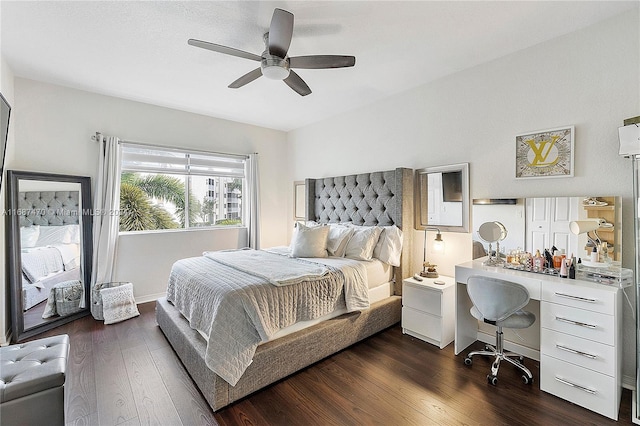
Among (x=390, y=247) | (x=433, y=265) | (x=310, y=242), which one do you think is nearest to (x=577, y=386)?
(x=433, y=265)

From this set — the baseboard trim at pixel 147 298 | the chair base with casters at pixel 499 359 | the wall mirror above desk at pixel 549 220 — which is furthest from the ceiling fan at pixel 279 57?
the baseboard trim at pixel 147 298

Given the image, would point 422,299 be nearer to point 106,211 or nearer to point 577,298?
point 577,298

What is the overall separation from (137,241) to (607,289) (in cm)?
492

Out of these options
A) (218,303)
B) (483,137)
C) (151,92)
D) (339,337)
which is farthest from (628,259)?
(151,92)

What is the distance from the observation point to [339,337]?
2580mm

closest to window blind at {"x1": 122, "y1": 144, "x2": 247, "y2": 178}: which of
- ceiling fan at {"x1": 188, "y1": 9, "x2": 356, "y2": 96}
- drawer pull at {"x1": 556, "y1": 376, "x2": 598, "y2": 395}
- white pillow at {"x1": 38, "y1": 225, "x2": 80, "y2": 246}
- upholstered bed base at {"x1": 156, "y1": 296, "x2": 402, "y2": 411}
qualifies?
white pillow at {"x1": 38, "y1": 225, "x2": 80, "y2": 246}

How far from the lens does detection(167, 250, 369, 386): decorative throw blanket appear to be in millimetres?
1895

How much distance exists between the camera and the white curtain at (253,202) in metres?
4.84

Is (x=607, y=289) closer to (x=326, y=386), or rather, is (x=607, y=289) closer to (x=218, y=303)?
(x=326, y=386)

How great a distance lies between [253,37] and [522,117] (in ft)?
8.37

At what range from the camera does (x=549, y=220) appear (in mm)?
2385

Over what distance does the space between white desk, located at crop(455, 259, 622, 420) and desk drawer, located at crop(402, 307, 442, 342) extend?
83 cm

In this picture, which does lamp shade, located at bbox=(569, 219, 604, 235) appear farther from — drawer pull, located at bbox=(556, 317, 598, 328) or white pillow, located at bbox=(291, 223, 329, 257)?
white pillow, located at bbox=(291, 223, 329, 257)

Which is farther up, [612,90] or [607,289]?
[612,90]
